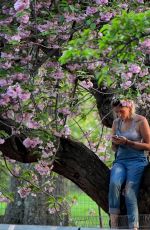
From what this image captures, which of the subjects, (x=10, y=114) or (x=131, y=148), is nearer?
(x=10, y=114)

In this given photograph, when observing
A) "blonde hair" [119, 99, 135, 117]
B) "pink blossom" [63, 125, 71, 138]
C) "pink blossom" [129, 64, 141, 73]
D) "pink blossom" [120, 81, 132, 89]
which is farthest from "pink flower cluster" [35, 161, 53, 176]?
"pink blossom" [129, 64, 141, 73]

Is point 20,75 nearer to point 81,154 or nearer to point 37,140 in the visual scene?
point 37,140

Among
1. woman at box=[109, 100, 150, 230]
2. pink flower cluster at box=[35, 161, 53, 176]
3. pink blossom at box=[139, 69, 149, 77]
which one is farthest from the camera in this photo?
pink flower cluster at box=[35, 161, 53, 176]

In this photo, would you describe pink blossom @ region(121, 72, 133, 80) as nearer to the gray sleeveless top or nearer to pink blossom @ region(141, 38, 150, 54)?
pink blossom @ region(141, 38, 150, 54)

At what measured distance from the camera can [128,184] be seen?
20.1 feet

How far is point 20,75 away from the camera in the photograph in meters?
5.45

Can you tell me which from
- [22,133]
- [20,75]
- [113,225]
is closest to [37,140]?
[22,133]

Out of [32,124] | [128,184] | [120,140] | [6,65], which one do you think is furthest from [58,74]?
[128,184]

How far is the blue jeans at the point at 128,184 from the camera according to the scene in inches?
240

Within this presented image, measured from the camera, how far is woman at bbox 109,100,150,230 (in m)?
6.11

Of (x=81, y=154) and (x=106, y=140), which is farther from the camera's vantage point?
(x=106, y=140)

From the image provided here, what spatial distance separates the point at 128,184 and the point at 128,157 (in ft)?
0.97

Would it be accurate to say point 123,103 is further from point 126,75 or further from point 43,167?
point 43,167

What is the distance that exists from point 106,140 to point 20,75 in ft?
8.59
